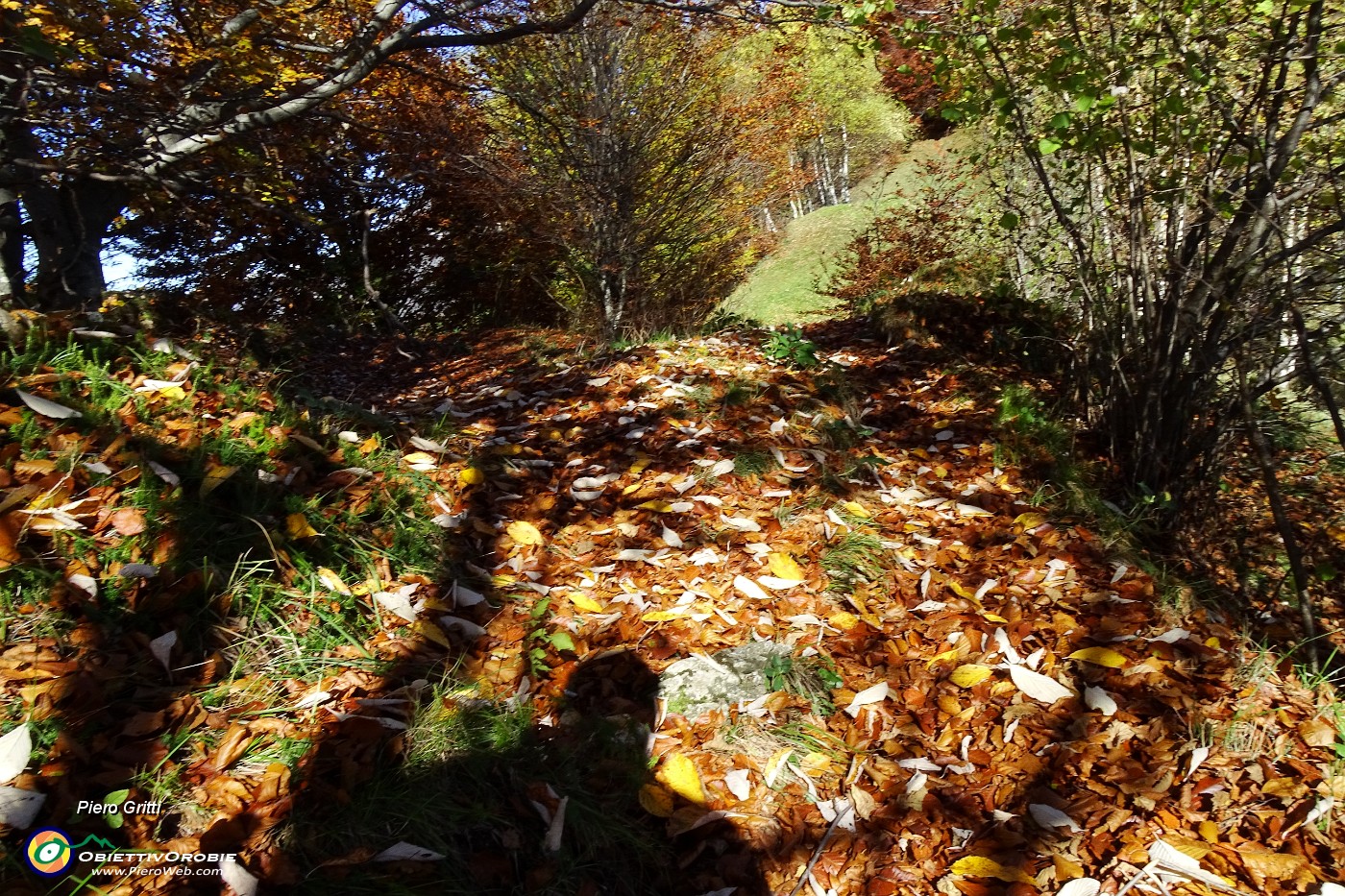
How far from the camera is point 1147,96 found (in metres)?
3.35

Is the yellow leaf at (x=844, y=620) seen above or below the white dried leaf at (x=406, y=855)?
below

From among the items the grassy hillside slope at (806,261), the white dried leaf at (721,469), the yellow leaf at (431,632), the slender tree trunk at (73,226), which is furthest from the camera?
the grassy hillside slope at (806,261)

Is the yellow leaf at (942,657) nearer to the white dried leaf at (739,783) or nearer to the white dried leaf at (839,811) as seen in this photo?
the white dried leaf at (839,811)

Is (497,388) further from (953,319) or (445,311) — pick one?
(445,311)

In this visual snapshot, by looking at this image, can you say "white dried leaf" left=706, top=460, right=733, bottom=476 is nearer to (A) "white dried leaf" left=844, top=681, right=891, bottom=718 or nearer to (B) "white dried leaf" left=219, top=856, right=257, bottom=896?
(A) "white dried leaf" left=844, top=681, right=891, bottom=718

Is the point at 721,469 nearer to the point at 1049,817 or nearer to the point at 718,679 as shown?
the point at 718,679

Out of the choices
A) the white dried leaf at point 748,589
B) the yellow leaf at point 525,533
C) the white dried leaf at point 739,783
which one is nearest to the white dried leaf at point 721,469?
the white dried leaf at point 748,589

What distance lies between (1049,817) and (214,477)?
2949 mm

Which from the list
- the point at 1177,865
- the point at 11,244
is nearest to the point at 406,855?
the point at 1177,865

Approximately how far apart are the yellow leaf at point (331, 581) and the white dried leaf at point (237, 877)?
0.94 m

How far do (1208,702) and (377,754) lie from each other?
2475 mm

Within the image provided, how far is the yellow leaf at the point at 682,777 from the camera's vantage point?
78.7 inches

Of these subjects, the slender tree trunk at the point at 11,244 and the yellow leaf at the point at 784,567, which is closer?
the yellow leaf at the point at 784,567

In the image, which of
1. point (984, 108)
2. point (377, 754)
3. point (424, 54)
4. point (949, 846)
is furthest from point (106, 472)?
point (424, 54)
